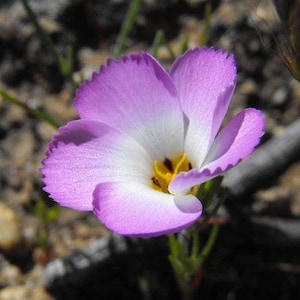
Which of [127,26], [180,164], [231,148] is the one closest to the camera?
[231,148]

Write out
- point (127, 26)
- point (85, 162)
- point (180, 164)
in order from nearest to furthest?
point (85, 162), point (180, 164), point (127, 26)

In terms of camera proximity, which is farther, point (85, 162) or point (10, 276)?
point (10, 276)

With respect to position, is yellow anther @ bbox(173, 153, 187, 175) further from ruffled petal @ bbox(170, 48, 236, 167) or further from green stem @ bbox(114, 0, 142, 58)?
green stem @ bbox(114, 0, 142, 58)

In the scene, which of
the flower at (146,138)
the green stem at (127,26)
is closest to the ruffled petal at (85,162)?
the flower at (146,138)

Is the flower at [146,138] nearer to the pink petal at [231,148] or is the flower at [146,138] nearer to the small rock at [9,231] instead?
the pink petal at [231,148]

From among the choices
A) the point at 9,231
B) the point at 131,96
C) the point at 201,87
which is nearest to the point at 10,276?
the point at 9,231

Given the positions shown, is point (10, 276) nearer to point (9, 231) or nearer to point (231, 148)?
point (9, 231)

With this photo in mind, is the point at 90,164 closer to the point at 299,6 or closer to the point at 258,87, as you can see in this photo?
the point at 299,6
